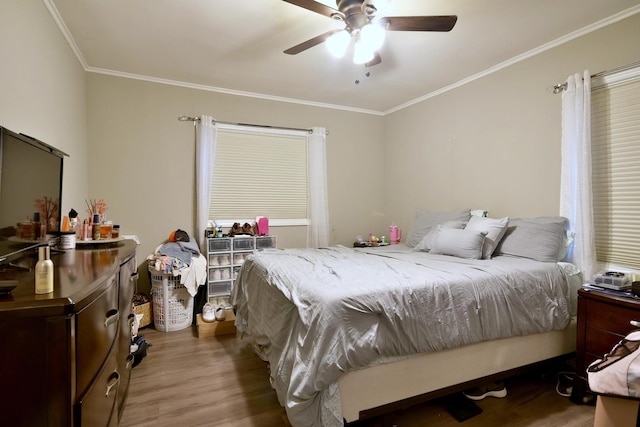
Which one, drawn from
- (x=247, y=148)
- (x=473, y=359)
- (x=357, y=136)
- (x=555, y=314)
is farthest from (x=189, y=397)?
(x=357, y=136)

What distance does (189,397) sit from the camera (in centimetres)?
197

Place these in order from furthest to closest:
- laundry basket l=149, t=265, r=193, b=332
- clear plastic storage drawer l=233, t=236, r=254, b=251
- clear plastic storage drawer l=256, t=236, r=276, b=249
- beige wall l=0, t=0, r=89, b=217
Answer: clear plastic storage drawer l=256, t=236, r=276, b=249
clear plastic storage drawer l=233, t=236, r=254, b=251
laundry basket l=149, t=265, r=193, b=332
beige wall l=0, t=0, r=89, b=217

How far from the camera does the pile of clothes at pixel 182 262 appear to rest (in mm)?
2926

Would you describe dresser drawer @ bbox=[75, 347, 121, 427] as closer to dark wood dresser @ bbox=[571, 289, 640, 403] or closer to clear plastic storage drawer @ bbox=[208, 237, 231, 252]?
clear plastic storage drawer @ bbox=[208, 237, 231, 252]

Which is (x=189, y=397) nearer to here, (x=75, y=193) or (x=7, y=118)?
(x=7, y=118)

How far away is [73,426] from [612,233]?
127 inches

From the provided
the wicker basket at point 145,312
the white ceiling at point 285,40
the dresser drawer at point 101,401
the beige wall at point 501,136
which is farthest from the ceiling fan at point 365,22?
the wicker basket at point 145,312

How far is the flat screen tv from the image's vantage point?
1.19 m

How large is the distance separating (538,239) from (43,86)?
3.69 metres

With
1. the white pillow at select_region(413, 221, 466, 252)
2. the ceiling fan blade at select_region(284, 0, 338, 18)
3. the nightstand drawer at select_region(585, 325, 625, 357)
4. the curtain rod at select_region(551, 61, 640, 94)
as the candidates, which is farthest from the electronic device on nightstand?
the ceiling fan blade at select_region(284, 0, 338, 18)

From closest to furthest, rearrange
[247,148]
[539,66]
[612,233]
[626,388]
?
1. [626,388]
2. [612,233]
3. [539,66]
4. [247,148]

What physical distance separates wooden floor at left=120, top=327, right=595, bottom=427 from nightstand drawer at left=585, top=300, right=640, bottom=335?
53 centimetres

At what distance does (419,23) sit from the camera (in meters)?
1.81

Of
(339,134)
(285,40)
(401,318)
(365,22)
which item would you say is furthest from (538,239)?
(339,134)
